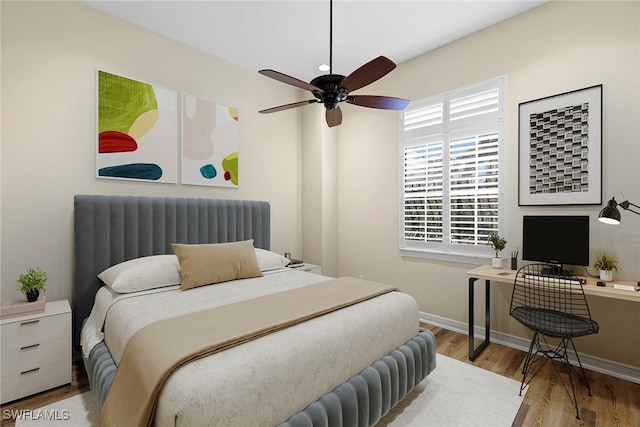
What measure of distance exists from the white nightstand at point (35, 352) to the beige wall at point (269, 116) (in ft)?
1.69

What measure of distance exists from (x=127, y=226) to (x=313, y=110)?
9.26 ft

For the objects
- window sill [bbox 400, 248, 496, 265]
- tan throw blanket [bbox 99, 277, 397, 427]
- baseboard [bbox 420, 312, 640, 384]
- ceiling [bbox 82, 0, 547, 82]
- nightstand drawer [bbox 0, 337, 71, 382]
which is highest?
ceiling [bbox 82, 0, 547, 82]

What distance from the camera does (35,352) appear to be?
215cm

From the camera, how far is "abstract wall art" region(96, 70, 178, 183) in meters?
2.83

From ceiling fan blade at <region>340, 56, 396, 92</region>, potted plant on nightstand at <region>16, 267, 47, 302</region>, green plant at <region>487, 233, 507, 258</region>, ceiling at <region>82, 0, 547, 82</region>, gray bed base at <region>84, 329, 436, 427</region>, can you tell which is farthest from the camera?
green plant at <region>487, 233, 507, 258</region>

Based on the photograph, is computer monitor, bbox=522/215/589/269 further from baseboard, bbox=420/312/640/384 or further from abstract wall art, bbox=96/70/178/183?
abstract wall art, bbox=96/70/178/183

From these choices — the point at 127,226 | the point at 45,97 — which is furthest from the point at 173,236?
the point at 45,97

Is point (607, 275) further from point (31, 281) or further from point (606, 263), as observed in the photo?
point (31, 281)

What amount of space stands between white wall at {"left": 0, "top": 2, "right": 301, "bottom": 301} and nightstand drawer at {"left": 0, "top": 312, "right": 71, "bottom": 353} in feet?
1.68

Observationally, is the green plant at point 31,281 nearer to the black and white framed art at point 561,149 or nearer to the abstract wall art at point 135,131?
the abstract wall art at point 135,131

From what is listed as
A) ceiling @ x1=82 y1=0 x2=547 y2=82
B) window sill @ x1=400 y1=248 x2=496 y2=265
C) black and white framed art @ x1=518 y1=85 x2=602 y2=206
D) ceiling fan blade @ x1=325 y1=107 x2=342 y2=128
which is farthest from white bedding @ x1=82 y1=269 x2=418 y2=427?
ceiling @ x1=82 y1=0 x2=547 y2=82

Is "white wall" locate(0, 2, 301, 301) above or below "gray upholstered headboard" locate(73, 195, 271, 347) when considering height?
above

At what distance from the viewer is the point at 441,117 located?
351 cm

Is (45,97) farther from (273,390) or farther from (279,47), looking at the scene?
(273,390)
